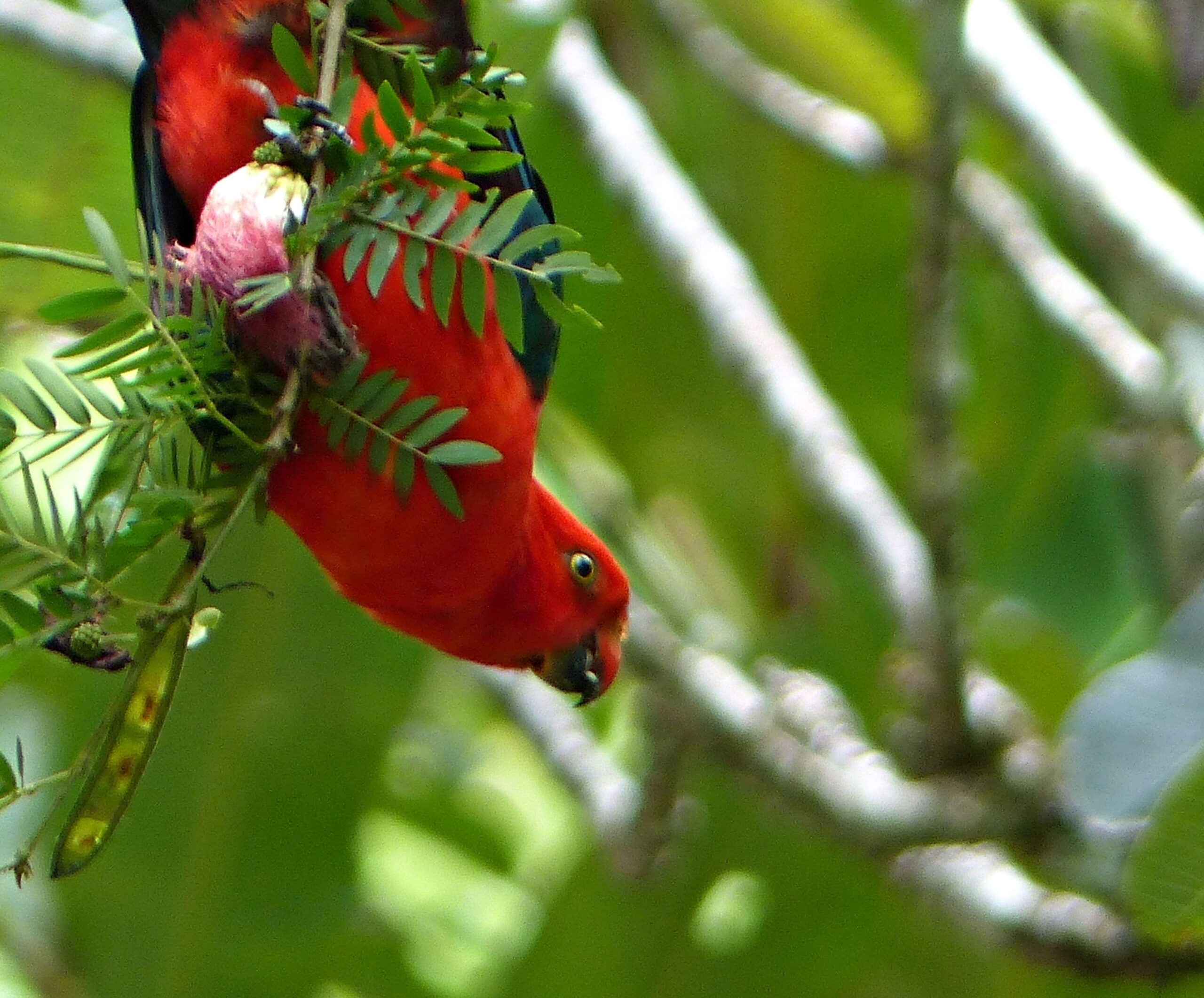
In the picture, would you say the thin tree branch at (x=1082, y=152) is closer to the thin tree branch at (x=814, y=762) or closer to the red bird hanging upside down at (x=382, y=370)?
the thin tree branch at (x=814, y=762)

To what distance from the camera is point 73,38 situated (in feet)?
12.4

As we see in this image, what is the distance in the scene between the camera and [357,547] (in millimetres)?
2031

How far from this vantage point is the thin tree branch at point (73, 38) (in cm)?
370

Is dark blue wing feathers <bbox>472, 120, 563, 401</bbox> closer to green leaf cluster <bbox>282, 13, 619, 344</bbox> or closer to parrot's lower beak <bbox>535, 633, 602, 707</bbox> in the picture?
parrot's lower beak <bbox>535, 633, 602, 707</bbox>

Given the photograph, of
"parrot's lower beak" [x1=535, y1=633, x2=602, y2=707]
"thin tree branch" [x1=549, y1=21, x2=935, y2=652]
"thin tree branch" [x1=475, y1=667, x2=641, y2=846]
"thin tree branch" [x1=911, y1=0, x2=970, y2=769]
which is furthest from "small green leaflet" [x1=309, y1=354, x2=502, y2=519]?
"thin tree branch" [x1=475, y1=667, x2=641, y2=846]

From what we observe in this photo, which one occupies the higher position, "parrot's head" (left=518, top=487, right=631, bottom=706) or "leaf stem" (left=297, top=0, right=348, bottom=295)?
"leaf stem" (left=297, top=0, right=348, bottom=295)

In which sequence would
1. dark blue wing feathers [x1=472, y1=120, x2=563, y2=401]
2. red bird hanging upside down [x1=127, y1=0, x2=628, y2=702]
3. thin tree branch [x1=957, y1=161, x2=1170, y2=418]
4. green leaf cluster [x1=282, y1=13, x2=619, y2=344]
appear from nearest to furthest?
green leaf cluster [x1=282, y1=13, x2=619, y2=344] < red bird hanging upside down [x1=127, y1=0, x2=628, y2=702] < dark blue wing feathers [x1=472, y1=120, x2=563, y2=401] < thin tree branch [x1=957, y1=161, x2=1170, y2=418]

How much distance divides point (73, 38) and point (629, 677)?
2141 millimetres

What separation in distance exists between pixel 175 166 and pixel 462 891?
10.0ft

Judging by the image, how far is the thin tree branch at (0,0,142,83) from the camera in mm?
3703

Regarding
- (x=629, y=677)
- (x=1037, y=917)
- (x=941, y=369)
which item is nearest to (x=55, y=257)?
(x=941, y=369)

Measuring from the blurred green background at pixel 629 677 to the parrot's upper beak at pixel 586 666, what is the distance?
1055 millimetres

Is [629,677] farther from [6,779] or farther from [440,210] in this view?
[6,779]

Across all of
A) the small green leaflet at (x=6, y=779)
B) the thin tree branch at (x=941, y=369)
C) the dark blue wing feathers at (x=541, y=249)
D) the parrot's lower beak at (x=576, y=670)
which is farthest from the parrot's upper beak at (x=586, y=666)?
the small green leaflet at (x=6, y=779)
